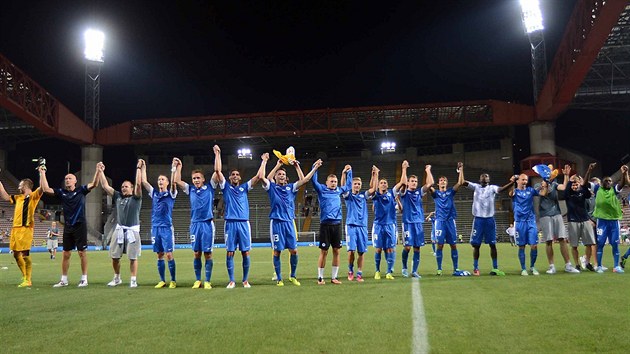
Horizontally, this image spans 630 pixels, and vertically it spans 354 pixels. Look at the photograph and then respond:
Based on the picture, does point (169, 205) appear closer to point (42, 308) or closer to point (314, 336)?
point (42, 308)

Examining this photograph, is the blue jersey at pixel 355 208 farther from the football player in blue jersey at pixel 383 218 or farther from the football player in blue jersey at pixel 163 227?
the football player in blue jersey at pixel 163 227

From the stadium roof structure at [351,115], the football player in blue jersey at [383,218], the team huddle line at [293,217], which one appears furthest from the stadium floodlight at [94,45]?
the football player in blue jersey at [383,218]

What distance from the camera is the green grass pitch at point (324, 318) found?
489 cm

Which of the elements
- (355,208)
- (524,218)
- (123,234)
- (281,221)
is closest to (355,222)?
(355,208)

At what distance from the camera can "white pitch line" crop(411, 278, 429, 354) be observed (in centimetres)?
468

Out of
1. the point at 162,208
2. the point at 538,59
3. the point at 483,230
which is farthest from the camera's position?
the point at 538,59

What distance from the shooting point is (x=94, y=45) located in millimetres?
39281

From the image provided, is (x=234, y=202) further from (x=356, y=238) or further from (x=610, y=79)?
(x=610, y=79)

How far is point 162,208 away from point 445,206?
22.3 feet

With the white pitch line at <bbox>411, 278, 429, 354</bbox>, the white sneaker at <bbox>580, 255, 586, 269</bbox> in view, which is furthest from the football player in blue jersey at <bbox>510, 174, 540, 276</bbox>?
the white pitch line at <bbox>411, 278, 429, 354</bbox>

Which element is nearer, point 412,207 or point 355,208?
point 355,208

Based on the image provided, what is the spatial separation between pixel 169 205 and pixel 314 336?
6.56m

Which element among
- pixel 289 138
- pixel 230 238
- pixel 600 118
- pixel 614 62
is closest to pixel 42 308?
pixel 230 238

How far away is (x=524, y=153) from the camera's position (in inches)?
1962
